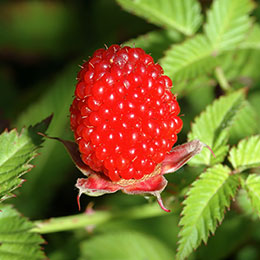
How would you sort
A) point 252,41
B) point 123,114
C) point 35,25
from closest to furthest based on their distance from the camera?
point 123,114 → point 252,41 → point 35,25

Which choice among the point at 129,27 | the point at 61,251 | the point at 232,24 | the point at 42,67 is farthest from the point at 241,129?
the point at 42,67

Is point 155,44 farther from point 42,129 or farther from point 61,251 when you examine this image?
point 61,251

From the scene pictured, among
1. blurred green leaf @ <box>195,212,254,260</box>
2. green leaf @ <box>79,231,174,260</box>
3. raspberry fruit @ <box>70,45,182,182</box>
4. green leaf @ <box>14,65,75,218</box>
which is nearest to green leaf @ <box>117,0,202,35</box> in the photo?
green leaf @ <box>14,65,75,218</box>

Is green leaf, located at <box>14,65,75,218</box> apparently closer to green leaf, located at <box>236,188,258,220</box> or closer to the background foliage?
the background foliage

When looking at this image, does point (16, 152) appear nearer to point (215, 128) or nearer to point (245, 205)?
point (215, 128)

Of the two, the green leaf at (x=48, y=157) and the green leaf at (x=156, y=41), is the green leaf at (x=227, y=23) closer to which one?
the green leaf at (x=156, y=41)

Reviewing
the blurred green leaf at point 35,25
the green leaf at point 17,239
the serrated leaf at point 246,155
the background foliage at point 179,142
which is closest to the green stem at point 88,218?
the background foliage at point 179,142

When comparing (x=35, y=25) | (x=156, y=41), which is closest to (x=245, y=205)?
(x=156, y=41)
